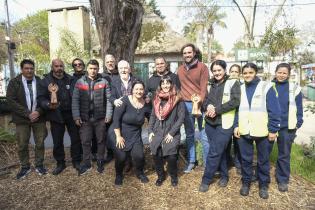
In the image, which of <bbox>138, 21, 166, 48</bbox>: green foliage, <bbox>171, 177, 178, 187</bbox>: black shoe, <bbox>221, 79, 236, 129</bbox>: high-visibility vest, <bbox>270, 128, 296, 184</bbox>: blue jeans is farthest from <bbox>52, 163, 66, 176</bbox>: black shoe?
<bbox>138, 21, 166, 48</bbox>: green foliage

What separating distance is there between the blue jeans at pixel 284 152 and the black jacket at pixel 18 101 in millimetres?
3894

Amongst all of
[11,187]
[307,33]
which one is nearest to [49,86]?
[11,187]

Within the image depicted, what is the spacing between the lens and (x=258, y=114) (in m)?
4.12

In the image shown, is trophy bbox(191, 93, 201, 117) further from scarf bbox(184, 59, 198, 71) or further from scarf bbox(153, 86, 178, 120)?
scarf bbox(184, 59, 198, 71)

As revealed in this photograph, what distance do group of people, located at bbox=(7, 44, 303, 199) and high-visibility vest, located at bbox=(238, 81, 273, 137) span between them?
0.04 ft

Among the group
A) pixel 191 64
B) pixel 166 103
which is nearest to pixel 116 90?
pixel 166 103

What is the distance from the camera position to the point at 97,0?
18.8ft

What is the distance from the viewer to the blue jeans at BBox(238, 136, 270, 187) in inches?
→ 168

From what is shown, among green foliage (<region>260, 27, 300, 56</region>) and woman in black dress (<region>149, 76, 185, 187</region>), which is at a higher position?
green foliage (<region>260, 27, 300, 56</region>)

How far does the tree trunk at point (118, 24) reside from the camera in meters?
A: 5.71

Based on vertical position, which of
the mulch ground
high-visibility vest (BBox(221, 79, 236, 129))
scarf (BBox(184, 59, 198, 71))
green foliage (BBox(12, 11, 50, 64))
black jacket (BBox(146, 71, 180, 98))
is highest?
green foliage (BBox(12, 11, 50, 64))

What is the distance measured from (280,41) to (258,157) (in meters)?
5.18

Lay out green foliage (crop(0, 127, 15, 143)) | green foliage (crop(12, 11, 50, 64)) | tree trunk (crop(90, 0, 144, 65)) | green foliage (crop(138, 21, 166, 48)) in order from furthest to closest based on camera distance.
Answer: green foliage (crop(12, 11, 50, 64)), green foliage (crop(138, 21, 166, 48)), green foliage (crop(0, 127, 15, 143)), tree trunk (crop(90, 0, 144, 65))

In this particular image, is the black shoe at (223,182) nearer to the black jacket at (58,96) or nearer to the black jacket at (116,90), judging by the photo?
the black jacket at (116,90)
